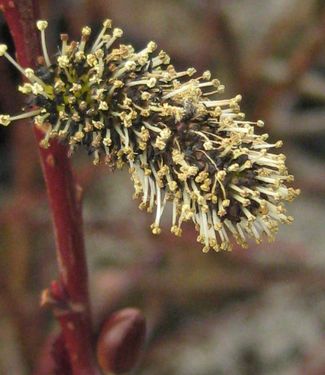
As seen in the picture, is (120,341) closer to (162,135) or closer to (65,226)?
(65,226)

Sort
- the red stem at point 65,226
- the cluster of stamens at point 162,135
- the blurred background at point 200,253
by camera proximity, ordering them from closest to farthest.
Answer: the cluster of stamens at point 162,135, the red stem at point 65,226, the blurred background at point 200,253

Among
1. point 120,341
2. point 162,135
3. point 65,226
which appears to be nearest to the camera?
point 162,135

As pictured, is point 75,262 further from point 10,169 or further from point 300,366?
point 10,169

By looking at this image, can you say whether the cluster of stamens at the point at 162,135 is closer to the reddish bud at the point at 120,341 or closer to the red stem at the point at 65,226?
the red stem at the point at 65,226

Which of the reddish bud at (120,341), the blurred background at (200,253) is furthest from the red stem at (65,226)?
the blurred background at (200,253)

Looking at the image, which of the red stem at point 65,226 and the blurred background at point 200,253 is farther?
the blurred background at point 200,253

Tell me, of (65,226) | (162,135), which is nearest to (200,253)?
(65,226)

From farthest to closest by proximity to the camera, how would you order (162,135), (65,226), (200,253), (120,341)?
(200,253) < (120,341) < (65,226) < (162,135)
